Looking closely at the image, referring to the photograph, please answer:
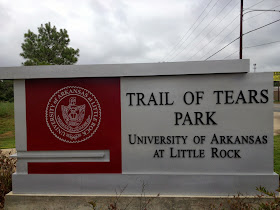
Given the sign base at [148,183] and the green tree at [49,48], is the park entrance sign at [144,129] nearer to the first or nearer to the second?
the sign base at [148,183]

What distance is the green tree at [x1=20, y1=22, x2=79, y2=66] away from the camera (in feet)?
102

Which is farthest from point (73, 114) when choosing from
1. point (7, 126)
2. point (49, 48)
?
point (49, 48)

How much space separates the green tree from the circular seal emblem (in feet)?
93.6

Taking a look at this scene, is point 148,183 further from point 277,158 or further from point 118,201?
point 277,158

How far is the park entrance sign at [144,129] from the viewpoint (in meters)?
3.87

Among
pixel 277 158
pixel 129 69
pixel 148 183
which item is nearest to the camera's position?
pixel 129 69

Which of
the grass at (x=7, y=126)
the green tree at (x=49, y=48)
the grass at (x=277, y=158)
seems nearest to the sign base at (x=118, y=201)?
the grass at (x=277, y=158)

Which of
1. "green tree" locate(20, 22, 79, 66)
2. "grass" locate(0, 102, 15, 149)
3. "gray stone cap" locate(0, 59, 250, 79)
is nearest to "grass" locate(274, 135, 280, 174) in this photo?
"gray stone cap" locate(0, 59, 250, 79)

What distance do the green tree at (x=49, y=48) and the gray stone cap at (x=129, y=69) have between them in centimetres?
2833

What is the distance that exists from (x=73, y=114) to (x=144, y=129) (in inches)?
47.9

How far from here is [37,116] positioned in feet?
13.4

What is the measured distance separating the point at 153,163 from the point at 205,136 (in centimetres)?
97

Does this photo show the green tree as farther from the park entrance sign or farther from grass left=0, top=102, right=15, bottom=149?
the park entrance sign

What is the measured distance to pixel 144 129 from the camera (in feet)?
13.1
